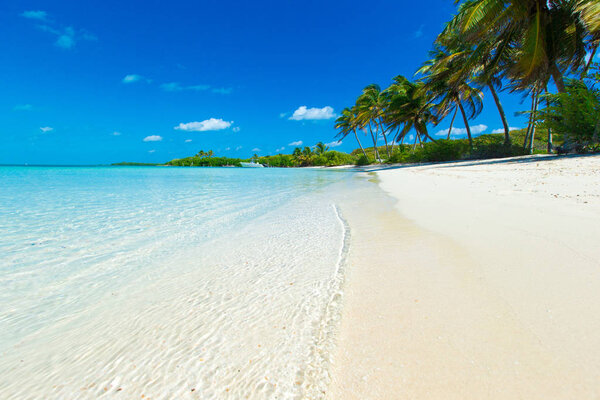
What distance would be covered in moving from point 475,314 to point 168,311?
1.64 metres

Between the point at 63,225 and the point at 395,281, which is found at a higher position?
the point at 63,225

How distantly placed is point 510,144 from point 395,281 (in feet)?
62.3

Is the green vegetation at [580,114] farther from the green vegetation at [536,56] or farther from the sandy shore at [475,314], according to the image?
the sandy shore at [475,314]

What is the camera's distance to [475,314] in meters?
1.24

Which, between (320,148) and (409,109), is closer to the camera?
(409,109)

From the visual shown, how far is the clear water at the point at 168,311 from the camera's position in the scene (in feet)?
3.21

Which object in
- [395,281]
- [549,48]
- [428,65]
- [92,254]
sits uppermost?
[428,65]

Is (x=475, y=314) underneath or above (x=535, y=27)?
underneath

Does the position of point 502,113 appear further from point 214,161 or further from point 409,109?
point 214,161

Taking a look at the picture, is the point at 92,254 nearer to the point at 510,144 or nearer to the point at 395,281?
the point at 395,281

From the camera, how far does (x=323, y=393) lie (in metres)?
0.85

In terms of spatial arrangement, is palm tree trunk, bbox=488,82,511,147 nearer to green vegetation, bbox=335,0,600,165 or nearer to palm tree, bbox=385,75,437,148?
green vegetation, bbox=335,0,600,165

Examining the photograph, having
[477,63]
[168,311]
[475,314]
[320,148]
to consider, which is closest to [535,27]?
[477,63]

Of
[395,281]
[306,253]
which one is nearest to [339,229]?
[306,253]
